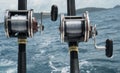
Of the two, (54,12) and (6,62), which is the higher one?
(54,12)

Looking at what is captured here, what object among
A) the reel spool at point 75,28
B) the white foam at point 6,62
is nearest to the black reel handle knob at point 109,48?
the reel spool at point 75,28

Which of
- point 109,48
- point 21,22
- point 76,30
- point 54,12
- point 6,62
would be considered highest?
point 54,12

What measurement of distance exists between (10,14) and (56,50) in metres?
19.2

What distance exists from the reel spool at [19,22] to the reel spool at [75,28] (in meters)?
0.48

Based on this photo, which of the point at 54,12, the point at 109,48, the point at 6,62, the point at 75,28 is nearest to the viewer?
the point at 75,28

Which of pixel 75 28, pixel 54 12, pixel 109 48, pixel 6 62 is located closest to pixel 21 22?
pixel 54 12

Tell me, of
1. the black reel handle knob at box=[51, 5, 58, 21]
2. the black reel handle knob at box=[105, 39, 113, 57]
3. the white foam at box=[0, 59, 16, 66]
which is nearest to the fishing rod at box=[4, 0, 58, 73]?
the black reel handle knob at box=[51, 5, 58, 21]

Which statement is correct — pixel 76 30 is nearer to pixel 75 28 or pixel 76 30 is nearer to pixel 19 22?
pixel 75 28

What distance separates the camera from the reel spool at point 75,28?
537 cm

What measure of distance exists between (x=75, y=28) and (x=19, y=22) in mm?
784

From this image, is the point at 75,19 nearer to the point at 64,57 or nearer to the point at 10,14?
the point at 10,14

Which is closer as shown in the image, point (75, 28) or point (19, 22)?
point (75, 28)

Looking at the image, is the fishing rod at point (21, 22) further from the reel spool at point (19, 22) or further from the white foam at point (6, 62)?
the white foam at point (6, 62)

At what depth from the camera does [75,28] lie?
541 centimetres
